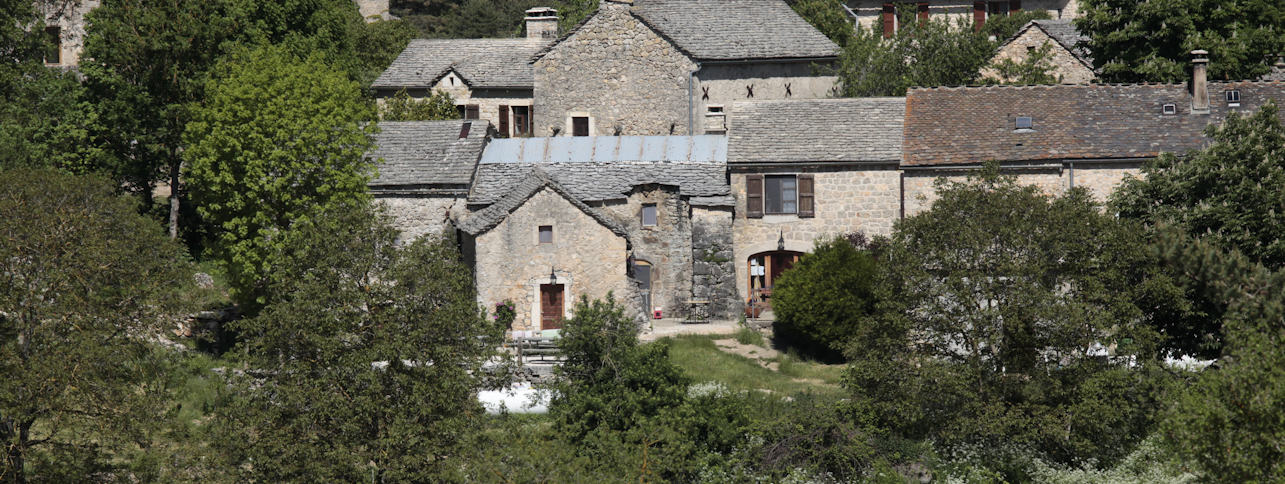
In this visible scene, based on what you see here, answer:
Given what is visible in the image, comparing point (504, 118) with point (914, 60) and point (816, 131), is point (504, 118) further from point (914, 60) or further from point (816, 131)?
point (816, 131)

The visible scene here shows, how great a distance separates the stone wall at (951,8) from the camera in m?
58.0

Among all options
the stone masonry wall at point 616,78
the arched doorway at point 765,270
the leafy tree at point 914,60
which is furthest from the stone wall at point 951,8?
the arched doorway at point 765,270

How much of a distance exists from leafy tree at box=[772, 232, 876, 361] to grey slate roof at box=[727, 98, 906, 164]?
4.07 meters

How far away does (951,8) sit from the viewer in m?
58.1

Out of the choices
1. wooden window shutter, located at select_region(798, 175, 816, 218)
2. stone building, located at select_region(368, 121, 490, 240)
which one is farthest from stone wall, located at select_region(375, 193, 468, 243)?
wooden window shutter, located at select_region(798, 175, 816, 218)

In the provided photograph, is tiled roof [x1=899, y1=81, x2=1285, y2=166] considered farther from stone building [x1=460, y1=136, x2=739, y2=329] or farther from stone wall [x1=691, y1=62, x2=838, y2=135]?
stone wall [x1=691, y1=62, x2=838, y2=135]

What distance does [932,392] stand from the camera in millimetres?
26000

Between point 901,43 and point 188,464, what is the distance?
28292 mm

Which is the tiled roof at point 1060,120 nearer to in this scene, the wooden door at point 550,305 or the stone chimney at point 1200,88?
the stone chimney at point 1200,88

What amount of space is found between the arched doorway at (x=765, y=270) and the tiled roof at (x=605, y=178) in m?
1.95

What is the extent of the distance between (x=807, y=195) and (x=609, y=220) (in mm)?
5362

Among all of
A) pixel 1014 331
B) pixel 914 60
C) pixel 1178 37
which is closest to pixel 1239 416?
pixel 1014 331

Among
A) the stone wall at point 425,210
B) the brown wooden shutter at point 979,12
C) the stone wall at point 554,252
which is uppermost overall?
the brown wooden shutter at point 979,12

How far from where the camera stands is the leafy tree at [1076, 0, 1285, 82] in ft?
133
